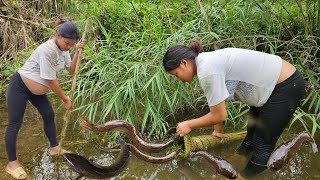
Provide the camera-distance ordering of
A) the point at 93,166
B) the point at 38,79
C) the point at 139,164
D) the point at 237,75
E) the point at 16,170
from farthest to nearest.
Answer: the point at 139,164, the point at 16,170, the point at 38,79, the point at 93,166, the point at 237,75

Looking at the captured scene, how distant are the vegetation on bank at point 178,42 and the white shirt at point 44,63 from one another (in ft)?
2.87

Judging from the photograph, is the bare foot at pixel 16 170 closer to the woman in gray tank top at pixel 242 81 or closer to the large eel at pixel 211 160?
the large eel at pixel 211 160

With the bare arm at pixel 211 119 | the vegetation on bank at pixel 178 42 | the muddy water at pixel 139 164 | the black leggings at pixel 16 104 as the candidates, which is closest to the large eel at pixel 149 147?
the bare arm at pixel 211 119

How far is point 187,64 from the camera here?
8.45 feet

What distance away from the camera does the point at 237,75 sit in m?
2.67

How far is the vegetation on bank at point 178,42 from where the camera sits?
169 inches

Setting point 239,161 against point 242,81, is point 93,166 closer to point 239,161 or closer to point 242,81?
point 242,81

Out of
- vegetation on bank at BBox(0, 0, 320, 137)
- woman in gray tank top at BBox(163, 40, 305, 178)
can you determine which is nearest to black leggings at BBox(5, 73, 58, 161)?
vegetation on bank at BBox(0, 0, 320, 137)

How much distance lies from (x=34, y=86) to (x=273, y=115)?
7.27ft

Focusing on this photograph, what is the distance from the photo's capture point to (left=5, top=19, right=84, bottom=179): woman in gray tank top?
3307 millimetres

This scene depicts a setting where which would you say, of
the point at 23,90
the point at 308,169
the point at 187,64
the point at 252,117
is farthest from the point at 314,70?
the point at 23,90

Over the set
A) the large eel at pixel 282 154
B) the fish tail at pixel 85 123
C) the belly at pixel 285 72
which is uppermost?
the belly at pixel 285 72

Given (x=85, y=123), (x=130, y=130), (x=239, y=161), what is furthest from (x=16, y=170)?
(x=239, y=161)

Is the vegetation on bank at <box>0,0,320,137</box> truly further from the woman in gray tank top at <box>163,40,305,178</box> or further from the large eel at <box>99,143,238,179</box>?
the large eel at <box>99,143,238,179</box>
